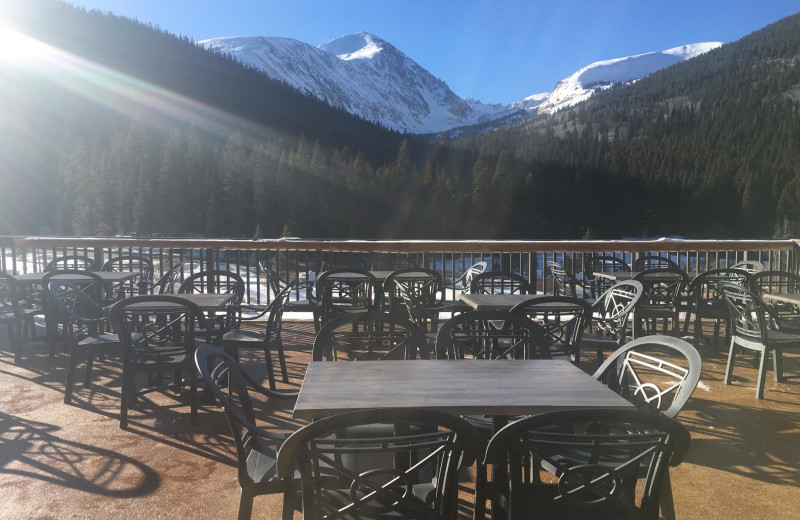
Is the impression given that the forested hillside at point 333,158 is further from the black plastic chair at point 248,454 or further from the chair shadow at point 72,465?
the black plastic chair at point 248,454

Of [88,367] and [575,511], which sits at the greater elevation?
[575,511]

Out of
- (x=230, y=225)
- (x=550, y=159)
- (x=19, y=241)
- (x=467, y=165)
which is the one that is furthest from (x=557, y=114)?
(x=19, y=241)

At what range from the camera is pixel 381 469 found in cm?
124

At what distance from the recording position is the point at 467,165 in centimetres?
6738

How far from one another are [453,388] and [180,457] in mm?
1733

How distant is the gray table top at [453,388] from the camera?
159 centimetres

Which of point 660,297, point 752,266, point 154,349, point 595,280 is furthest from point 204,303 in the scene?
point 752,266

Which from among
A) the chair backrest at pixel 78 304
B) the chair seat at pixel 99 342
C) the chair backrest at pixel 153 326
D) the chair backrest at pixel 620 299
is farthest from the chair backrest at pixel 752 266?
the chair backrest at pixel 78 304

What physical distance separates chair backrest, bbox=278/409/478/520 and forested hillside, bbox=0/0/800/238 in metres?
54.6

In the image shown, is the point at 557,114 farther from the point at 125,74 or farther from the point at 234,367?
the point at 234,367

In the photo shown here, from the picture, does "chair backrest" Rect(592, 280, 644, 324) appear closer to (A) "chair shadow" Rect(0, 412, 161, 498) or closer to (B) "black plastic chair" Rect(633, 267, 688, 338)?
(B) "black plastic chair" Rect(633, 267, 688, 338)

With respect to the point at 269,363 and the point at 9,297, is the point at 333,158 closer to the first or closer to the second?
the point at 9,297

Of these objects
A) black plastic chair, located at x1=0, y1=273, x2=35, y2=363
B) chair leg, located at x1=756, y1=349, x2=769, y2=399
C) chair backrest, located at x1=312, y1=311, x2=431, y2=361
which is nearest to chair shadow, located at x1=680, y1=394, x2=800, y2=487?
chair leg, located at x1=756, y1=349, x2=769, y2=399

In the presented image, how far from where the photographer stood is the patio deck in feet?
7.47
